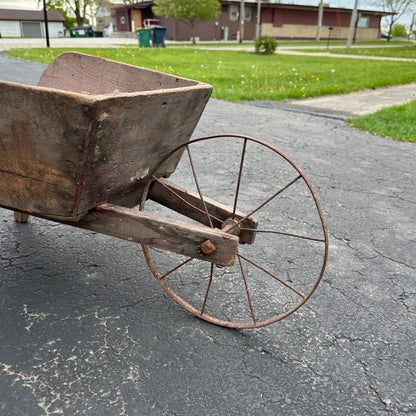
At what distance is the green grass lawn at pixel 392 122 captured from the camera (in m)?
6.20

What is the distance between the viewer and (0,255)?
104 inches

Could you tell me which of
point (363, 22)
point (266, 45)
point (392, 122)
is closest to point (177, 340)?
point (392, 122)

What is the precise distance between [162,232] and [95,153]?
49 centimetres

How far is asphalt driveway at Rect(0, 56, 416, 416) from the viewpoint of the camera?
1.71 m

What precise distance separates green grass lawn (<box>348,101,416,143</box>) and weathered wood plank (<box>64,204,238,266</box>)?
4934mm

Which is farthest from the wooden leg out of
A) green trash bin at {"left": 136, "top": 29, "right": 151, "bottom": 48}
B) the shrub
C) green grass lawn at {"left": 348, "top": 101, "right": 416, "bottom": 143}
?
green trash bin at {"left": 136, "top": 29, "right": 151, "bottom": 48}

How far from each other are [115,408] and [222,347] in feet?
1.86

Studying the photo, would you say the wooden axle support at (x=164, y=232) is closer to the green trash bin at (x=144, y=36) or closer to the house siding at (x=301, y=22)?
the green trash bin at (x=144, y=36)

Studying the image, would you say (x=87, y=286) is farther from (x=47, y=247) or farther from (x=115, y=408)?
(x=115, y=408)

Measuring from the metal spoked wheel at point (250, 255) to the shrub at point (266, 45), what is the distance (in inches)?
710

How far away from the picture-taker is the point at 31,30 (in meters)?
58.9

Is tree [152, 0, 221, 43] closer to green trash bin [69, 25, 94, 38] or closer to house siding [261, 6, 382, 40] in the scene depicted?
house siding [261, 6, 382, 40]

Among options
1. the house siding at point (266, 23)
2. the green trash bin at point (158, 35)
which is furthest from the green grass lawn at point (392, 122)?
the house siding at point (266, 23)

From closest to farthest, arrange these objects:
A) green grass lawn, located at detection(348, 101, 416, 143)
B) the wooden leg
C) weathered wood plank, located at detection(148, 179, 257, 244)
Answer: weathered wood plank, located at detection(148, 179, 257, 244) → the wooden leg → green grass lawn, located at detection(348, 101, 416, 143)
